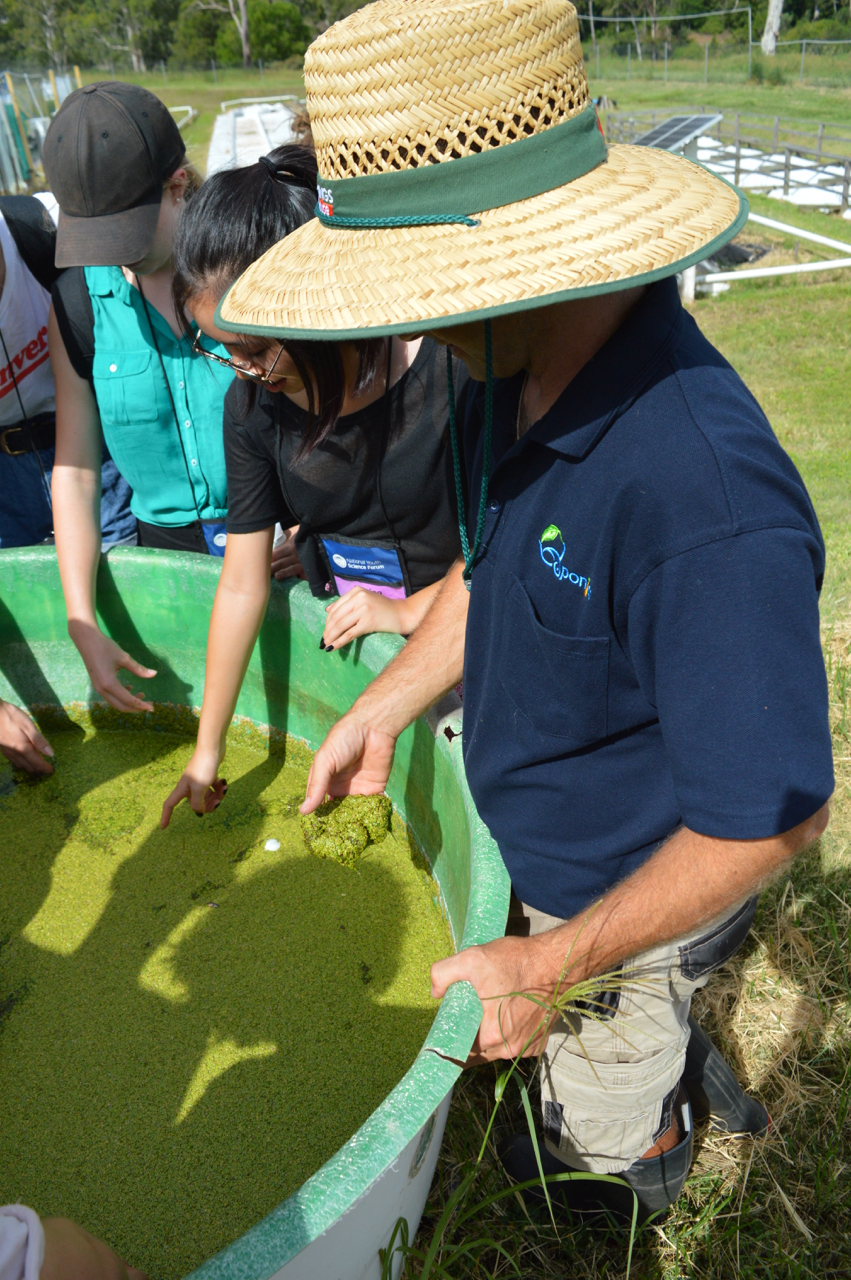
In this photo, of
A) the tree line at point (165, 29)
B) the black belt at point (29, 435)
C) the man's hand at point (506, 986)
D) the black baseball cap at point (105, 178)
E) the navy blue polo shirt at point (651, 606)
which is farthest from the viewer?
the tree line at point (165, 29)

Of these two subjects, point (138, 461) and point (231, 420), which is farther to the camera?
point (138, 461)

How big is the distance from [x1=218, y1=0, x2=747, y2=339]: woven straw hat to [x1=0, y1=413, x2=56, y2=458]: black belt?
5.30ft

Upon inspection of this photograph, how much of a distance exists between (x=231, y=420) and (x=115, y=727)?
49.5 inches

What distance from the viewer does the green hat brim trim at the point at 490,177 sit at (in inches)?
35.9

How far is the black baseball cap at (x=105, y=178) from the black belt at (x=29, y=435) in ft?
1.84

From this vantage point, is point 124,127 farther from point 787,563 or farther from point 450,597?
point 787,563

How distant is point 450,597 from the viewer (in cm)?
157

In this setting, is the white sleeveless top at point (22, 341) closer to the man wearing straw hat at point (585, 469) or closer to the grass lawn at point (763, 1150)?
the man wearing straw hat at point (585, 469)

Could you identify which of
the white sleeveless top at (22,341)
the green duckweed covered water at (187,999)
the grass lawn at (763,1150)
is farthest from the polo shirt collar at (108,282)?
the grass lawn at (763,1150)

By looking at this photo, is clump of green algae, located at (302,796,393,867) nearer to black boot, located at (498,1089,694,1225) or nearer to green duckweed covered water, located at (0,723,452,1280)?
green duckweed covered water, located at (0,723,452,1280)

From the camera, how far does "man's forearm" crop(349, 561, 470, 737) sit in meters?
1.58

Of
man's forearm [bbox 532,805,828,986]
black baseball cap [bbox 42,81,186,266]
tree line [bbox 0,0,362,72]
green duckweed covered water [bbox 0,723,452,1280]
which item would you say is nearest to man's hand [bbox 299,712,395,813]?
green duckweed covered water [bbox 0,723,452,1280]

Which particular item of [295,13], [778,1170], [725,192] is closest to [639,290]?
[725,192]

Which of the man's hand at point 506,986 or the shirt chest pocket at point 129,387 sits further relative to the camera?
the shirt chest pocket at point 129,387
